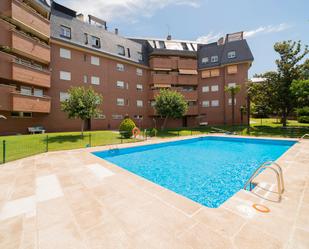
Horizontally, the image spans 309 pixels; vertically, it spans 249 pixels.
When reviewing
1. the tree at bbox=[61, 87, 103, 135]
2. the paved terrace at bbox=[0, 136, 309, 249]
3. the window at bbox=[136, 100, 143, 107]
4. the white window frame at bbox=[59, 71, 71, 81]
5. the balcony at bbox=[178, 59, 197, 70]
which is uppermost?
the balcony at bbox=[178, 59, 197, 70]

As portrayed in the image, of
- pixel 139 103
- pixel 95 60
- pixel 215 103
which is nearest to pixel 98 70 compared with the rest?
pixel 95 60

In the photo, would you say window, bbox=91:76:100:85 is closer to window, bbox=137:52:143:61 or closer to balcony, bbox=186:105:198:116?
window, bbox=137:52:143:61

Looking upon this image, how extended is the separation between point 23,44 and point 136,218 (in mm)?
22301

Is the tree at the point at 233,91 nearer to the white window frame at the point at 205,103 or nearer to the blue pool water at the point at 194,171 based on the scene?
the white window frame at the point at 205,103

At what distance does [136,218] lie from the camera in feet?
10.8

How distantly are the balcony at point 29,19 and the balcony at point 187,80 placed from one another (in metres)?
21.8

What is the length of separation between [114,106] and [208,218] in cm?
2419

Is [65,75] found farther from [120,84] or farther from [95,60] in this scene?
[120,84]

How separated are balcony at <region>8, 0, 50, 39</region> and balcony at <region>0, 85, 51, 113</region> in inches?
298

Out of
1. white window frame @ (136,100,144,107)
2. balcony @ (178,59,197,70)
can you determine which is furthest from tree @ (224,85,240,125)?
white window frame @ (136,100,144,107)

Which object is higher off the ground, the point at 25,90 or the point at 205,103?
the point at 25,90

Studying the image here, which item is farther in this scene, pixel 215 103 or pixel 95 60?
pixel 215 103

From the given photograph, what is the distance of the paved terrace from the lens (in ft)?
8.57

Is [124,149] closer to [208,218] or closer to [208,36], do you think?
[208,218]
